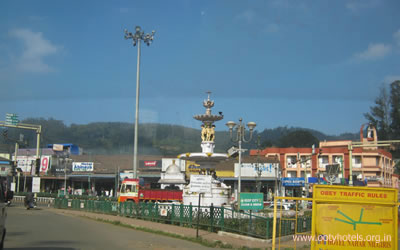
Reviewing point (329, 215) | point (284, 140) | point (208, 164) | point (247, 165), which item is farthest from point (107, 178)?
point (284, 140)

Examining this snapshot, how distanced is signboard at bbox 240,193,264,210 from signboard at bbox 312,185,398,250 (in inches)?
320

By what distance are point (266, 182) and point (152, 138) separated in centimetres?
4438

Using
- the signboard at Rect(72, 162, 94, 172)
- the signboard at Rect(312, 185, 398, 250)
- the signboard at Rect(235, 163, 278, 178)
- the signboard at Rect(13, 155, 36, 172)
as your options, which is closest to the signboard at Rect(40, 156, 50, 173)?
the signboard at Rect(13, 155, 36, 172)

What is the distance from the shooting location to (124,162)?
216ft

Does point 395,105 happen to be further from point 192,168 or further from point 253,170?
point 192,168

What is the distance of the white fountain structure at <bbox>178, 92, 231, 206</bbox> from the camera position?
22.8 metres

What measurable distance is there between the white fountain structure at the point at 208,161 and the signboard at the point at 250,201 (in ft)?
21.8

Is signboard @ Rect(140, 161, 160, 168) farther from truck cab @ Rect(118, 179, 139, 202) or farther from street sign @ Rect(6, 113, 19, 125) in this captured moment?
street sign @ Rect(6, 113, 19, 125)

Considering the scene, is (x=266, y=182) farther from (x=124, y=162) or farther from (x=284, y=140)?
(x=284, y=140)

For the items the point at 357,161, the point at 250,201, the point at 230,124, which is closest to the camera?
the point at 250,201

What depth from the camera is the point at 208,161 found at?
965 inches

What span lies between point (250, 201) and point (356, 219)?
339 inches

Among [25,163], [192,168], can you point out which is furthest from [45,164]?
[192,168]

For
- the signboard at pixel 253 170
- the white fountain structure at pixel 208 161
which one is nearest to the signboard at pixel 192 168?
the signboard at pixel 253 170
